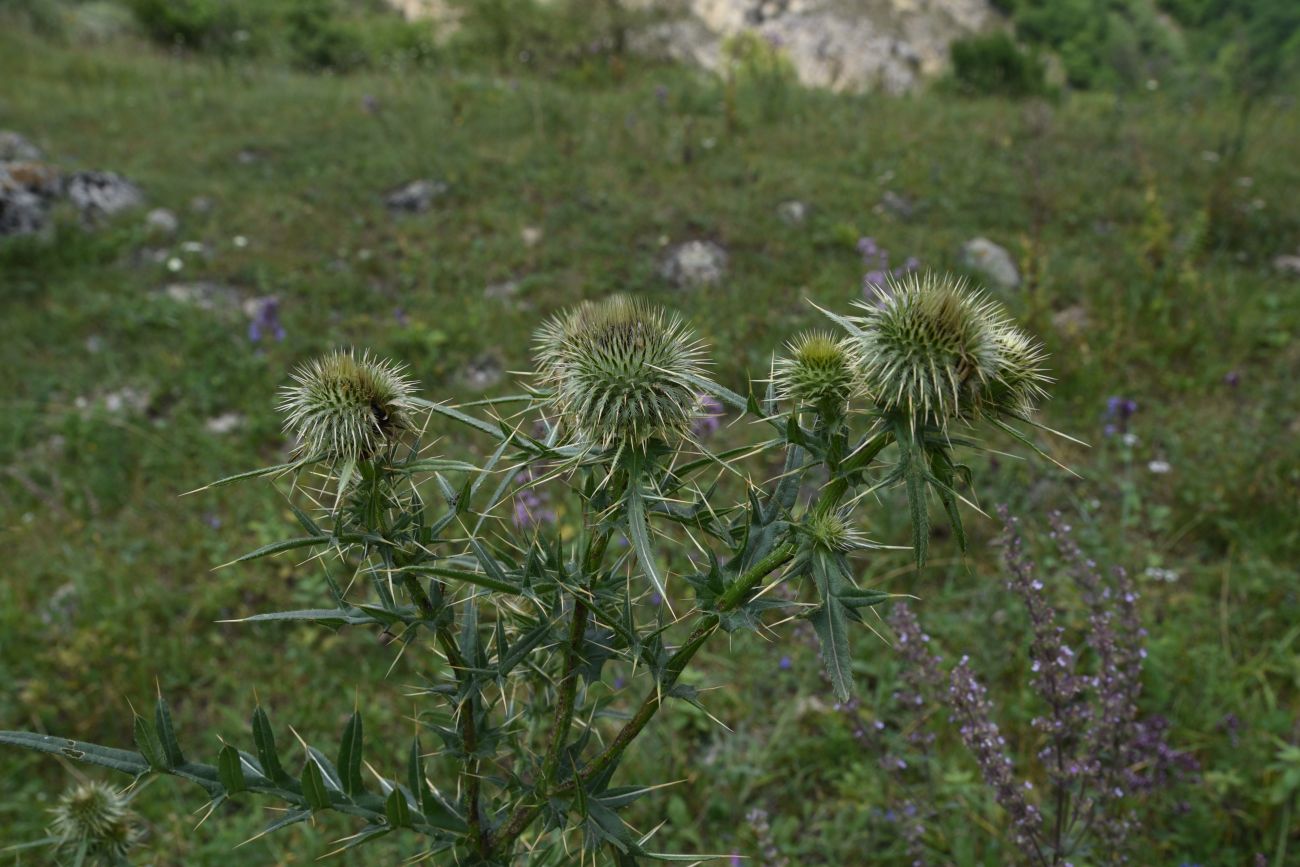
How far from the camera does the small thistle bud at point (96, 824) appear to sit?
1.79 m

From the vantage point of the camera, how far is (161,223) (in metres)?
7.46

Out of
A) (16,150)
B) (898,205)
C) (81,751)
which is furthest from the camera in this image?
(16,150)

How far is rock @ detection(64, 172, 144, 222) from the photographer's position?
24.8ft

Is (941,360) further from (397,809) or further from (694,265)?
(694,265)

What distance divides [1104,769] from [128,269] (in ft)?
24.7

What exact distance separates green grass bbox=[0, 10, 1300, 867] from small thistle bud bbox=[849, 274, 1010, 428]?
2010 millimetres

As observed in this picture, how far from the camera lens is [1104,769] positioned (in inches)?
101

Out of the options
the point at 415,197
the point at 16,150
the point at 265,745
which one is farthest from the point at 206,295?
the point at 265,745

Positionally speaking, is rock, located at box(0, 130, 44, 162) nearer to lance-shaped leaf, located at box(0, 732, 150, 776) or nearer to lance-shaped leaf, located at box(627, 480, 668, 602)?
lance-shaped leaf, located at box(0, 732, 150, 776)

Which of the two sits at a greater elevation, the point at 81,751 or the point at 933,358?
the point at 933,358

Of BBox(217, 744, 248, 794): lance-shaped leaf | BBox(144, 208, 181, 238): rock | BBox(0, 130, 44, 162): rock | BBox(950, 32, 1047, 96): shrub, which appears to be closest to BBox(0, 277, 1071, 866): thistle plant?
BBox(217, 744, 248, 794): lance-shaped leaf

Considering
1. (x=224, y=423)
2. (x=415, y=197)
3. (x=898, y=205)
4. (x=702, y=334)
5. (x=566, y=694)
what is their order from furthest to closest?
(x=415, y=197)
(x=898, y=205)
(x=702, y=334)
(x=224, y=423)
(x=566, y=694)

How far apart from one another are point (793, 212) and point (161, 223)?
5493 mm

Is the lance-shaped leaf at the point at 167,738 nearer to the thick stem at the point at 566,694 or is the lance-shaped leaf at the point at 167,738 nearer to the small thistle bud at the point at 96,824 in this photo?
the small thistle bud at the point at 96,824
